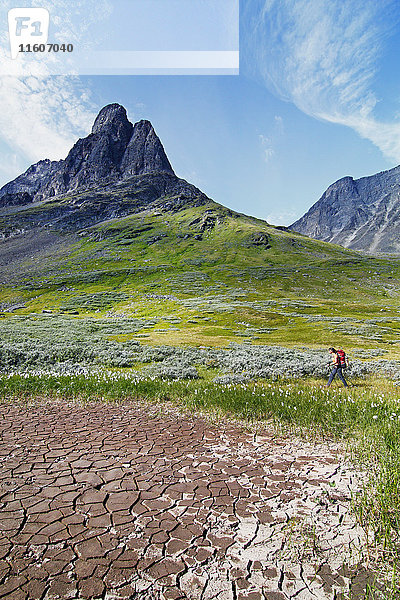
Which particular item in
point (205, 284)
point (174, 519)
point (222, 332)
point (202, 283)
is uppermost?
point (202, 283)

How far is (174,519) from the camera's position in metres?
5.49

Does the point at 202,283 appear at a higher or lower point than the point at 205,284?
higher

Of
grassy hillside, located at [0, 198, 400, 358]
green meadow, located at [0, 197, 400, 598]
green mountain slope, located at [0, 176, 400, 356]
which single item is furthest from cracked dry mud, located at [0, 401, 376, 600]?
green mountain slope, located at [0, 176, 400, 356]

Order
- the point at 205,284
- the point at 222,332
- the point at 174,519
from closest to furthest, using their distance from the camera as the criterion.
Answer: the point at 174,519 < the point at 222,332 < the point at 205,284

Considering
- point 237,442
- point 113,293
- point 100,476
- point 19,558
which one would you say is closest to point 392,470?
point 237,442

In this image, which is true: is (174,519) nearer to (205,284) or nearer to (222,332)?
(222,332)

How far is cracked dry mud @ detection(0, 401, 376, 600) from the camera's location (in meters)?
4.11

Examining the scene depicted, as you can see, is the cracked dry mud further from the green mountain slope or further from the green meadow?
the green mountain slope

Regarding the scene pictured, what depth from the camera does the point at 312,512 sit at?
570cm

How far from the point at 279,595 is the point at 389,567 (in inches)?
67.7

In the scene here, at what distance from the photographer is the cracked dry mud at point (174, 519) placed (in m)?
4.11

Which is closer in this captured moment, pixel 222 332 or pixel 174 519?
pixel 174 519

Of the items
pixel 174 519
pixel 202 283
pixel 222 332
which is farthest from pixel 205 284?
pixel 174 519

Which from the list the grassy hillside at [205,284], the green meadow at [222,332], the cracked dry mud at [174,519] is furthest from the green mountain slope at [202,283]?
the cracked dry mud at [174,519]
